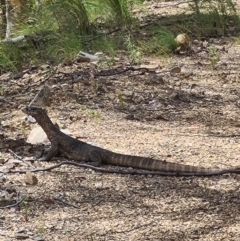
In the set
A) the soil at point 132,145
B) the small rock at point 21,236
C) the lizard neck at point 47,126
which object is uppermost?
the lizard neck at point 47,126

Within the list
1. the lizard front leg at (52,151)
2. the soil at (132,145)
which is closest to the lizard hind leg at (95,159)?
the soil at (132,145)

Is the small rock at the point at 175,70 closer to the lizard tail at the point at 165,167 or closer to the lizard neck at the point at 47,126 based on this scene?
the lizard neck at the point at 47,126

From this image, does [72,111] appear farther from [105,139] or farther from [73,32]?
[73,32]

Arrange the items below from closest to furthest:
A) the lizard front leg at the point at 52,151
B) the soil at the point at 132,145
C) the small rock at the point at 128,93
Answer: the soil at the point at 132,145, the lizard front leg at the point at 52,151, the small rock at the point at 128,93

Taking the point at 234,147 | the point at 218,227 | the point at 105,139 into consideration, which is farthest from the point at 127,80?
the point at 218,227

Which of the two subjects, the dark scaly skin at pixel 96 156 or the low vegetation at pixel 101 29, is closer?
the dark scaly skin at pixel 96 156

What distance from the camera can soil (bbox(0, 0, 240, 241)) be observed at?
3746 mm

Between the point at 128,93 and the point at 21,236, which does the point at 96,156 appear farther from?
the point at 128,93

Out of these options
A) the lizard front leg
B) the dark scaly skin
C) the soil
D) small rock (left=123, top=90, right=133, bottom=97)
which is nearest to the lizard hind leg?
the dark scaly skin

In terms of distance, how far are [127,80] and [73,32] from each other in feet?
5.56

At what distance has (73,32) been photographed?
810 cm

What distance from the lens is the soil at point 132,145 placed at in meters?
3.75

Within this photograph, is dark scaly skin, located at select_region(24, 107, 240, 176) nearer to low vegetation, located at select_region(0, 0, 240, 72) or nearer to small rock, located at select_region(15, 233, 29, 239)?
small rock, located at select_region(15, 233, 29, 239)

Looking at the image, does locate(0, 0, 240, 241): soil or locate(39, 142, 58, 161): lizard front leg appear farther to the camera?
locate(39, 142, 58, 161): lizard front leg
